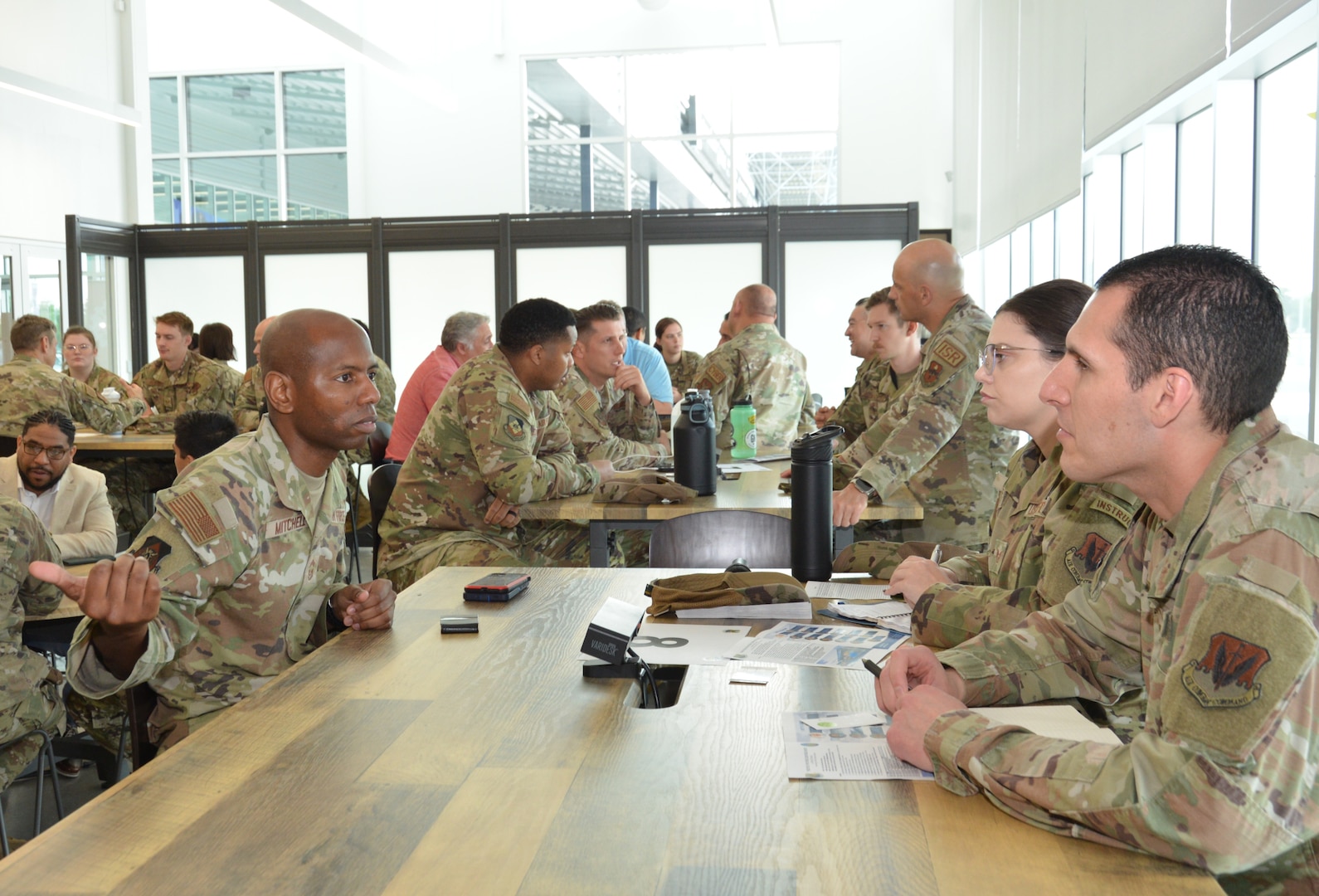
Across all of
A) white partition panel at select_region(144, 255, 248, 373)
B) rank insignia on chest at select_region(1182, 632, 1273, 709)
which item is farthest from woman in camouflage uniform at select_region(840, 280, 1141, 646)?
white partition panel at select_region(144, 255, 248, 373)

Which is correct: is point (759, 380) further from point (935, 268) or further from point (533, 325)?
point (533, 325)

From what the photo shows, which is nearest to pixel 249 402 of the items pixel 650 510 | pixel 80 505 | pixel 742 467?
pixel 80 505

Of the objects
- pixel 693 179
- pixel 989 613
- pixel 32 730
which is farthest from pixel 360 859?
pixel 693 179

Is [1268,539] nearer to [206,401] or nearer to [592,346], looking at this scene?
[592,346]

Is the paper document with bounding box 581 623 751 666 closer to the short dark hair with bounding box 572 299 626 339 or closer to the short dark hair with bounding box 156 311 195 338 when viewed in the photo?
the short dark hair with bounding box 572 299 626 339

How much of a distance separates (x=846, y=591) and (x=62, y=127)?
478 inches

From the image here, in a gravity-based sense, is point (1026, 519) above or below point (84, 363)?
below

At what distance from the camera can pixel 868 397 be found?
5270mm

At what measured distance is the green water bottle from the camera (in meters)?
5.32

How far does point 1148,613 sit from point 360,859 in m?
1.07

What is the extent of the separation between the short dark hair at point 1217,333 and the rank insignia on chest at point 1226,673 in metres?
0.29

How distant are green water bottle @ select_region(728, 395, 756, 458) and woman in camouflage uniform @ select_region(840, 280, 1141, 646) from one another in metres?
2.89

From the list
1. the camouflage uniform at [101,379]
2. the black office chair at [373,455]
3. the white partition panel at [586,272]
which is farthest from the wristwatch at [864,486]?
the camouflage uniform at [101,379]

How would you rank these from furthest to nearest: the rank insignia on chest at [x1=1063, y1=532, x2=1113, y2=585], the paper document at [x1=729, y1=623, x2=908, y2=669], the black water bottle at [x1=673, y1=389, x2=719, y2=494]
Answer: the black water bottle at [x1=673, y1=389, x2=719, y2=494], the paper document at [x1=729, y1=623, x2=908, y2=669], the rank insignia on chest at [x1=1063, y1=532, x2=1113, y2=585]
